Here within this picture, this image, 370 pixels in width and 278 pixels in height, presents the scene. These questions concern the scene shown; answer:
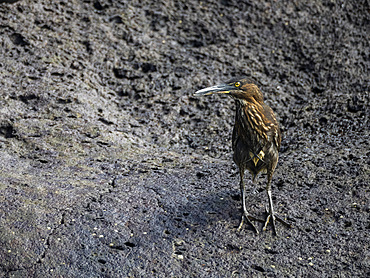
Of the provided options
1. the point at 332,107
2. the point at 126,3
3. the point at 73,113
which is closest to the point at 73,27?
the point at 126,3

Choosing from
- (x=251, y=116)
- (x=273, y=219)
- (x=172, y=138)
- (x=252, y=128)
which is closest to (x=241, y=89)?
(x=251, y=116)

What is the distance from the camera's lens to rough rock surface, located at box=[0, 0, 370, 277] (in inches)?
125

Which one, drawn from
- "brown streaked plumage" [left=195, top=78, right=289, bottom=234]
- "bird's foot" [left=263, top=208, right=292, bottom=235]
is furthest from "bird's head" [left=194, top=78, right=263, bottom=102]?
"bird's foot" [left=263, top=208, right=292, bottom=235]

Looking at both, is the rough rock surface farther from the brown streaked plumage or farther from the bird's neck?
the bird's neck

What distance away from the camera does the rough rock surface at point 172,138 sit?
3.17 meters

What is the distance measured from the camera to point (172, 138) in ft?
17.4

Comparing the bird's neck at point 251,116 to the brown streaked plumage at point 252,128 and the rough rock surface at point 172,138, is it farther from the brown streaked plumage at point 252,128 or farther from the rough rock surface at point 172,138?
the rough rock surface at point 172,138

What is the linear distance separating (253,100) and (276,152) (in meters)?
0.53

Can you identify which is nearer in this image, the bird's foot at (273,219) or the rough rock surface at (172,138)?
the rough rock surface at (172,138)

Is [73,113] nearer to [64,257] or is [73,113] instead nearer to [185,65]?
[185,65]

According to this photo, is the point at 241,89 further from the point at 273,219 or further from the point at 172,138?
the point at 172,138

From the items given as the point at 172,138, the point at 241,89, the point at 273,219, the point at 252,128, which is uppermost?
the point at 241,89

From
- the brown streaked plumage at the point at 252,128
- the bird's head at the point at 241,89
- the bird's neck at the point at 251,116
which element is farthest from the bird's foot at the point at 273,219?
the bird's head at the point at 241,89

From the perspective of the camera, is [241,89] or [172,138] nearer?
[241,89]
